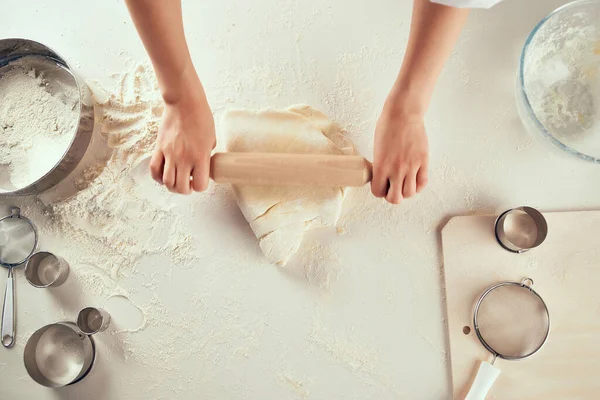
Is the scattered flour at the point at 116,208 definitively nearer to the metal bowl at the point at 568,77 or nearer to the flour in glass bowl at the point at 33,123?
the flour in glass bowl at the point at 33,123

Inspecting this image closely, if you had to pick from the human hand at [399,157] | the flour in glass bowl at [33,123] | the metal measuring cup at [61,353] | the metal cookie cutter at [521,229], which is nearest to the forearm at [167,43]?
the flour in glass bowl at [33,123]

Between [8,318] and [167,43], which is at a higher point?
[167,43]

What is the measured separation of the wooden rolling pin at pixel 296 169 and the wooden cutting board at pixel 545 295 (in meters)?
0.28

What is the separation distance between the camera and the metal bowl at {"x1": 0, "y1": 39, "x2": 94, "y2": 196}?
1007 millimetres

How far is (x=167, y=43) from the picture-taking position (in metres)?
0.90

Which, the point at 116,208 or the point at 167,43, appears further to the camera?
the point at 116,208

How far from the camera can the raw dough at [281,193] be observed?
979mm

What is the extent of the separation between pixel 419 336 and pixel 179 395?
538mm

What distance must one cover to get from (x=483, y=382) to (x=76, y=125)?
104 cm

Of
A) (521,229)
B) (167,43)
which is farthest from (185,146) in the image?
(521,229)

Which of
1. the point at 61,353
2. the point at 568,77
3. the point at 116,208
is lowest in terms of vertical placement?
the point at 61,353

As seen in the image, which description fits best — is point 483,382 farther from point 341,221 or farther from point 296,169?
point 296,169

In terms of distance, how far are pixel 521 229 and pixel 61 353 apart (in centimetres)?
105

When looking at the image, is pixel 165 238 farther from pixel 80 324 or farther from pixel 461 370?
pixel 461 370
